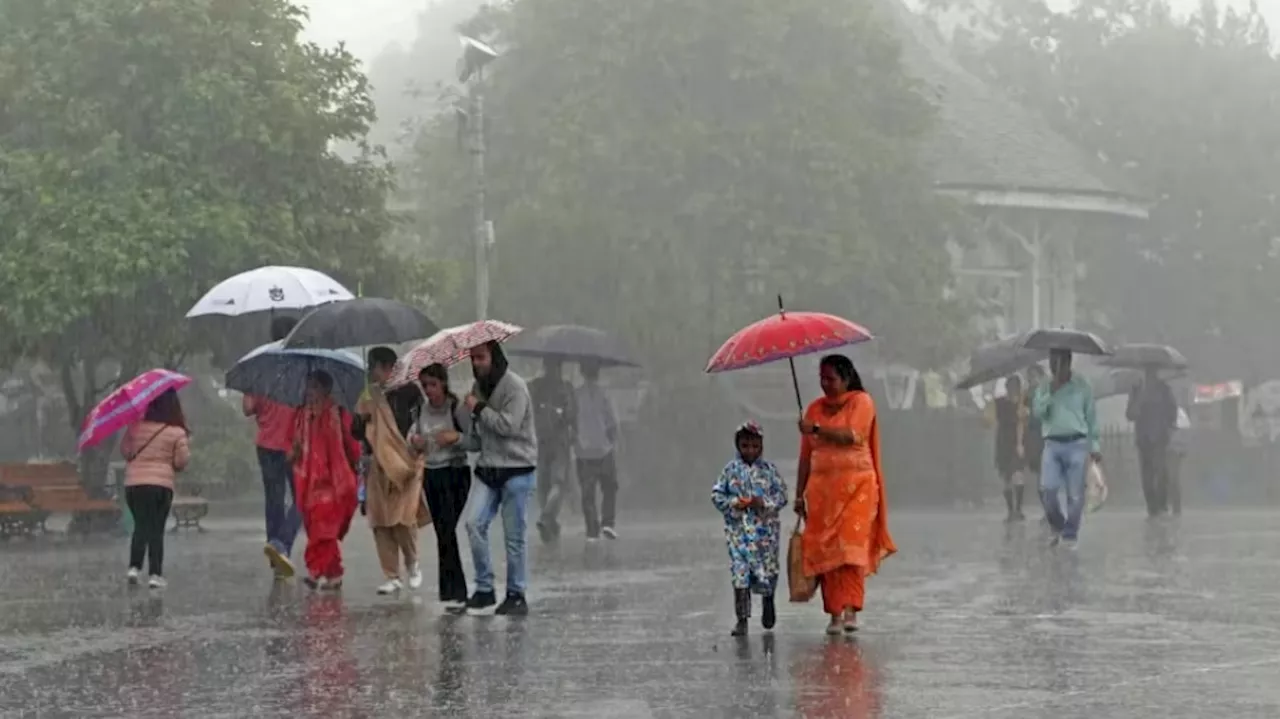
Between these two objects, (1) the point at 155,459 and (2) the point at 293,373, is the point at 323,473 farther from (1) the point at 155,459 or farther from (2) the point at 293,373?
(1) the point at 155,459

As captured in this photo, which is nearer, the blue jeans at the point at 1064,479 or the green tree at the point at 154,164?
the blue jeans at the point at 1064,479

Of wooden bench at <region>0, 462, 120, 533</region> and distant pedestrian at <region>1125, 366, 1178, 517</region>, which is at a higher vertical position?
distant pedestrian at <region>1125, 366, 1178, 517</region>

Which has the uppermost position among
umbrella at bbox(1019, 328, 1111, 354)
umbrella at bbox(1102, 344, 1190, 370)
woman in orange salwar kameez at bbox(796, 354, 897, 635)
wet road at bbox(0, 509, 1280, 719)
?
umbrella at bbox(1102, 344, 1190, 370)

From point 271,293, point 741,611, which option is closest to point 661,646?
point 741,611

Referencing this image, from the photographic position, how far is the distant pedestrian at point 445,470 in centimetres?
1498

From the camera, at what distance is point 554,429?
23891 mm

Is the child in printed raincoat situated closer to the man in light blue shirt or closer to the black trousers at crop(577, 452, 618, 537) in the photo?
the man in light blue shirt

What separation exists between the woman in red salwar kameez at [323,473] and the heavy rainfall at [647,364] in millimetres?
41

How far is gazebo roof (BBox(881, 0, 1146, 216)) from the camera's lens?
133 feet

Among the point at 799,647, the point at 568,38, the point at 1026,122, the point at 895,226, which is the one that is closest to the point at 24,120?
the point at 568,38

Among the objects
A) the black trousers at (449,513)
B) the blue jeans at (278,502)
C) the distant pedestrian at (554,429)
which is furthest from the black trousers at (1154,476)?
the black trousers at (449,513)

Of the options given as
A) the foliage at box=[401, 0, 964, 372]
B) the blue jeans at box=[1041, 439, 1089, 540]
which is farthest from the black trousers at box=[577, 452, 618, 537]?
the foliage at box=[401, 0, 964, 372]

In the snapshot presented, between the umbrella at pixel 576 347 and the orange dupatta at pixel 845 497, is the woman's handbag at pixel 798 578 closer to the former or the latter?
the orange dupatta at pixel 845 497

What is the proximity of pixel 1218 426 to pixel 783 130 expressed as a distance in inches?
521
